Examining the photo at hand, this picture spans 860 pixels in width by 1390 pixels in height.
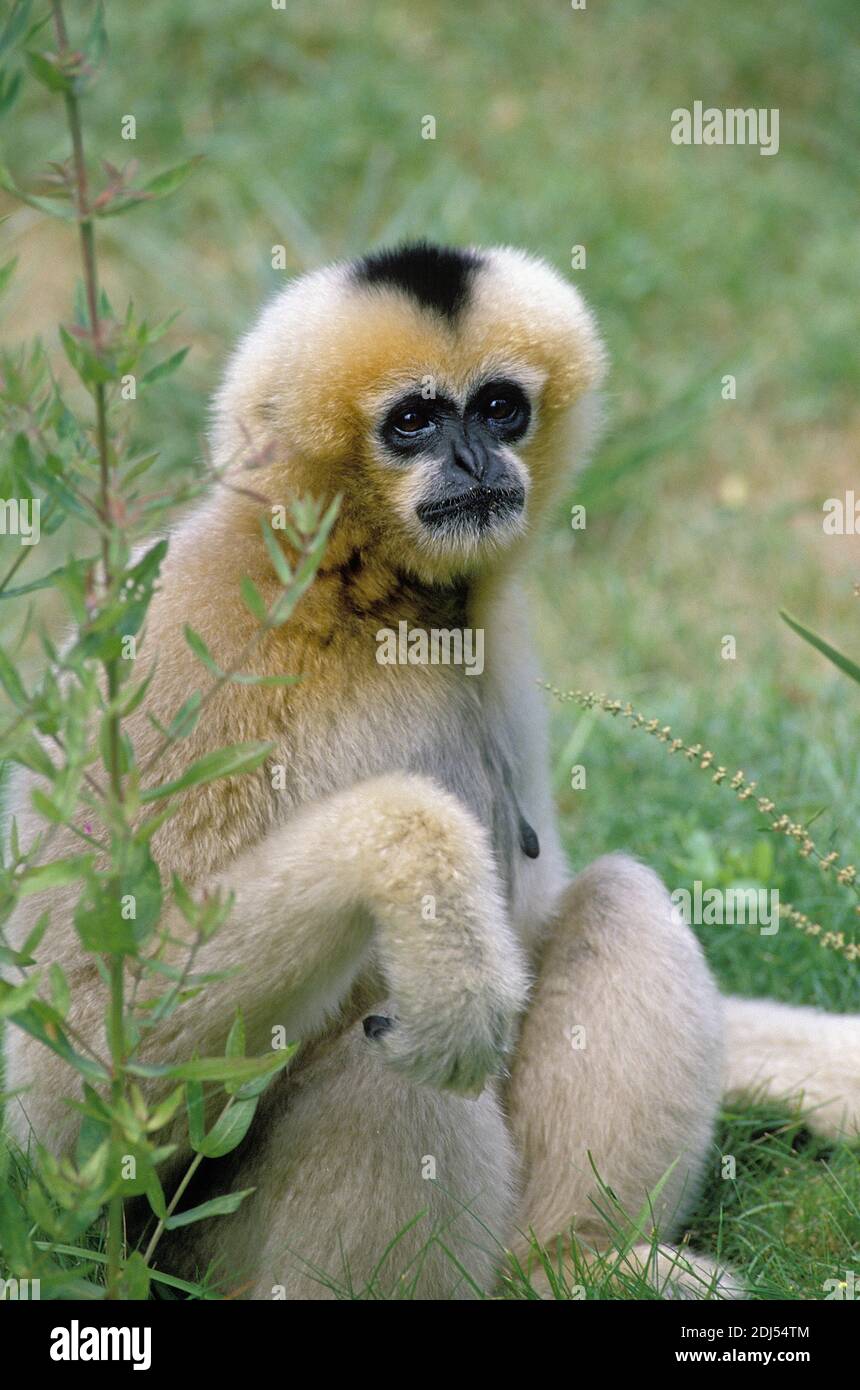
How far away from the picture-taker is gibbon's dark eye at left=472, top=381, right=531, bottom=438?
427cm

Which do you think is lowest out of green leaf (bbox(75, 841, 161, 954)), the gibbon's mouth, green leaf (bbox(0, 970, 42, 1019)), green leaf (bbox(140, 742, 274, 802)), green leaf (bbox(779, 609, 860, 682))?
green leaf (bbox(0, 970, 42, 1019))

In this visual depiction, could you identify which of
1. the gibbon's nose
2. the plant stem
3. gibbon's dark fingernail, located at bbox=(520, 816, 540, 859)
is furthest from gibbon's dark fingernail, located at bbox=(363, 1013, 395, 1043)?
the gibbon's nose

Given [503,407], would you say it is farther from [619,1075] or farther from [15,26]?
[15,26]

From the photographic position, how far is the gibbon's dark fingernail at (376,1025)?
11.4ft

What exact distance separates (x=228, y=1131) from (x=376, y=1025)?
481mm

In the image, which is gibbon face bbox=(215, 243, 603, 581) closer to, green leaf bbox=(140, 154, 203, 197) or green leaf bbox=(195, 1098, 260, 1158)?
green leaf bbox=(140, 154, 203, 197)

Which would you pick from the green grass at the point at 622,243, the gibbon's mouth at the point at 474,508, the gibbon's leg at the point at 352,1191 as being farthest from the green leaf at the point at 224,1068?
the green grass at the point at 622,243

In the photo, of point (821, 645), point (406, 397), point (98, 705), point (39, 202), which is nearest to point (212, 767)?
point (98, 705)

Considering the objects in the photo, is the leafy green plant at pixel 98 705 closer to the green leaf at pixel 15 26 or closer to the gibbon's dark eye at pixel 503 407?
the green leaf at pixel 15 26

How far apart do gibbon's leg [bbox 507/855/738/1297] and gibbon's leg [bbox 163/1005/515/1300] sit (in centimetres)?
47

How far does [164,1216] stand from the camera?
3.08m

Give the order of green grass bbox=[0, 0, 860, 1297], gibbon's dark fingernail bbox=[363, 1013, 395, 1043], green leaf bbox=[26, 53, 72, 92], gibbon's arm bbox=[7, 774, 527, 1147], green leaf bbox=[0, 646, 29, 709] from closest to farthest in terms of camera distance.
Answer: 1. green leaf bbox=[26, 53, 72, 92]
2. green leaf bbox=[0, 646, 29, 709]
3. gibbon's arm bbox=[7, 774, 527, 1147]
4. gibbon's dark fingernail bbox=[363, 1013, 395, 1043]
5. green grass bbox=[0, 0, 860, 1297]

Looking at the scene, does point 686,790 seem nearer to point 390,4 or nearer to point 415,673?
point 415,673

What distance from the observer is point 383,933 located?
11.0 ft
